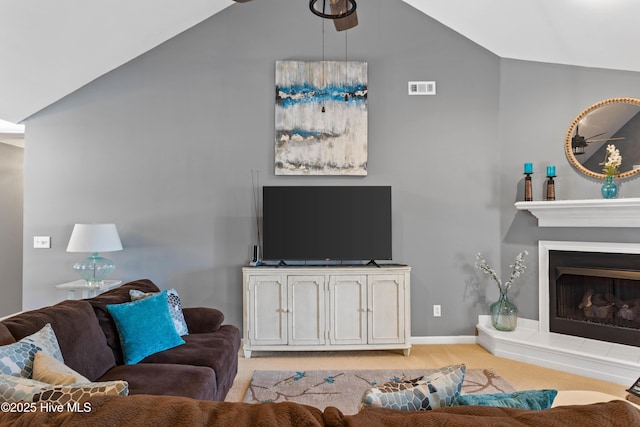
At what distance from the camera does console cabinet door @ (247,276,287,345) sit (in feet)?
11.6

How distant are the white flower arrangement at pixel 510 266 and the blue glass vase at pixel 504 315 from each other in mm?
106

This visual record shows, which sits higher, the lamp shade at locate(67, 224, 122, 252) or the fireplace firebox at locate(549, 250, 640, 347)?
the lamp shade at locate(67, 224, 122, 252)

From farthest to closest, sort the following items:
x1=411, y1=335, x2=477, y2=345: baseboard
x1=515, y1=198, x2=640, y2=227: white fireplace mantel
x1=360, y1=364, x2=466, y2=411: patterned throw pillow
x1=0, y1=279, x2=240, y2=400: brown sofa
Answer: x1=411, y1=335, x2=477, y2=345: baseboard → x1=515, y1=198, x2=640, y2=227: white fireplace mantel → x1=0, y1=279, x2=240, y2=400: brown sofa → x1=360, y1=364, x2=466, y2=411: patterned throw pillow

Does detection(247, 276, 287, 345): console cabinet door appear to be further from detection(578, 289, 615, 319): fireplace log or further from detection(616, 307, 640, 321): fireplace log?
detection(616, 307, 640, 321): fireplace log

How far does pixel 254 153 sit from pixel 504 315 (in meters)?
3.04

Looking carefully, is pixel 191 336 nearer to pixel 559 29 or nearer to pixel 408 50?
pixel 408 50

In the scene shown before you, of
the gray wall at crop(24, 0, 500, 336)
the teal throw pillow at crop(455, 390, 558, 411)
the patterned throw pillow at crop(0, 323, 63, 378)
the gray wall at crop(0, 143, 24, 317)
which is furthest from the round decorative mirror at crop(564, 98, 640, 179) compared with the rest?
the gray wall at crop(0, 143, 24, 317)

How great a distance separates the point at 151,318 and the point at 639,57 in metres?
4.52

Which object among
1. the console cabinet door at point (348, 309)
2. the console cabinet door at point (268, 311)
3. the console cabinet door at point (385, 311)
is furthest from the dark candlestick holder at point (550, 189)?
the console cabinet door at point (268, 311)

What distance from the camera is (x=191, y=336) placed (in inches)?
106

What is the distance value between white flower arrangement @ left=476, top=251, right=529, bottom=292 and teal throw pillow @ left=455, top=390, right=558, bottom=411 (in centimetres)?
290

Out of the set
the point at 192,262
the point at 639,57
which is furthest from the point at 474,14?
the point at 192,262

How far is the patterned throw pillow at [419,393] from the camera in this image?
98 centimetres

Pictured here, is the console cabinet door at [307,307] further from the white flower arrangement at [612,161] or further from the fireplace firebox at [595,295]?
the white flower arrangement at [612,161]
